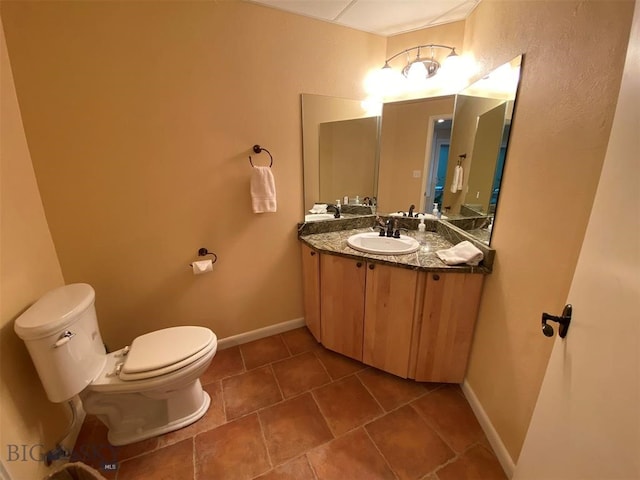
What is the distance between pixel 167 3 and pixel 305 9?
2.59 ft

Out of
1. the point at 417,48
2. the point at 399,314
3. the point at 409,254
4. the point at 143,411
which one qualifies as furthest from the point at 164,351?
the point at 417,48

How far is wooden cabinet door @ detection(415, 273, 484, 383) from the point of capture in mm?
1513

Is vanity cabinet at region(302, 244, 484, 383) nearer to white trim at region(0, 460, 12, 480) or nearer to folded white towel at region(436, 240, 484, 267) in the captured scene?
Answer: folded white towel at region(436, 240, 484, 267)

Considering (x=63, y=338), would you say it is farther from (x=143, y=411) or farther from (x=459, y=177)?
(x=459, y=177)

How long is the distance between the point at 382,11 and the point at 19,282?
2.41 m

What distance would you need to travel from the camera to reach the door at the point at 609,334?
57 centimetres

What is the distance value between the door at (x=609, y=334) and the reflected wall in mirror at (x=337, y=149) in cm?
160

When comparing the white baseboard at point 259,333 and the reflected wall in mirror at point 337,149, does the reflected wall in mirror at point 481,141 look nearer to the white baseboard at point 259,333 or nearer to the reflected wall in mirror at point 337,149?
the reflected wall in mirror at point 337,149

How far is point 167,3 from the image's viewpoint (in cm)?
147

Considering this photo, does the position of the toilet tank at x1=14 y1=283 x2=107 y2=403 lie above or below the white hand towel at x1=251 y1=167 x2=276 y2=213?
below

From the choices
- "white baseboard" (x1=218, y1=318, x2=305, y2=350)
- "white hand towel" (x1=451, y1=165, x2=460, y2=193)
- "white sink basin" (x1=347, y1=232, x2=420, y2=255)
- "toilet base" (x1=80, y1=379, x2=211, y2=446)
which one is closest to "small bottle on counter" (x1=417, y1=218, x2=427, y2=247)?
"white sink basin" (x1=347, y1=232, x2=420, y2=255)

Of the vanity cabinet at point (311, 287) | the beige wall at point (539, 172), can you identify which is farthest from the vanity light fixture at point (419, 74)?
the vanity cabinet at point (311, 287)

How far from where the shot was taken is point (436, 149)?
2.03 m

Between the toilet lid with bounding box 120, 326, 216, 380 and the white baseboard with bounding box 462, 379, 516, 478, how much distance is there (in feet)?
5.09
